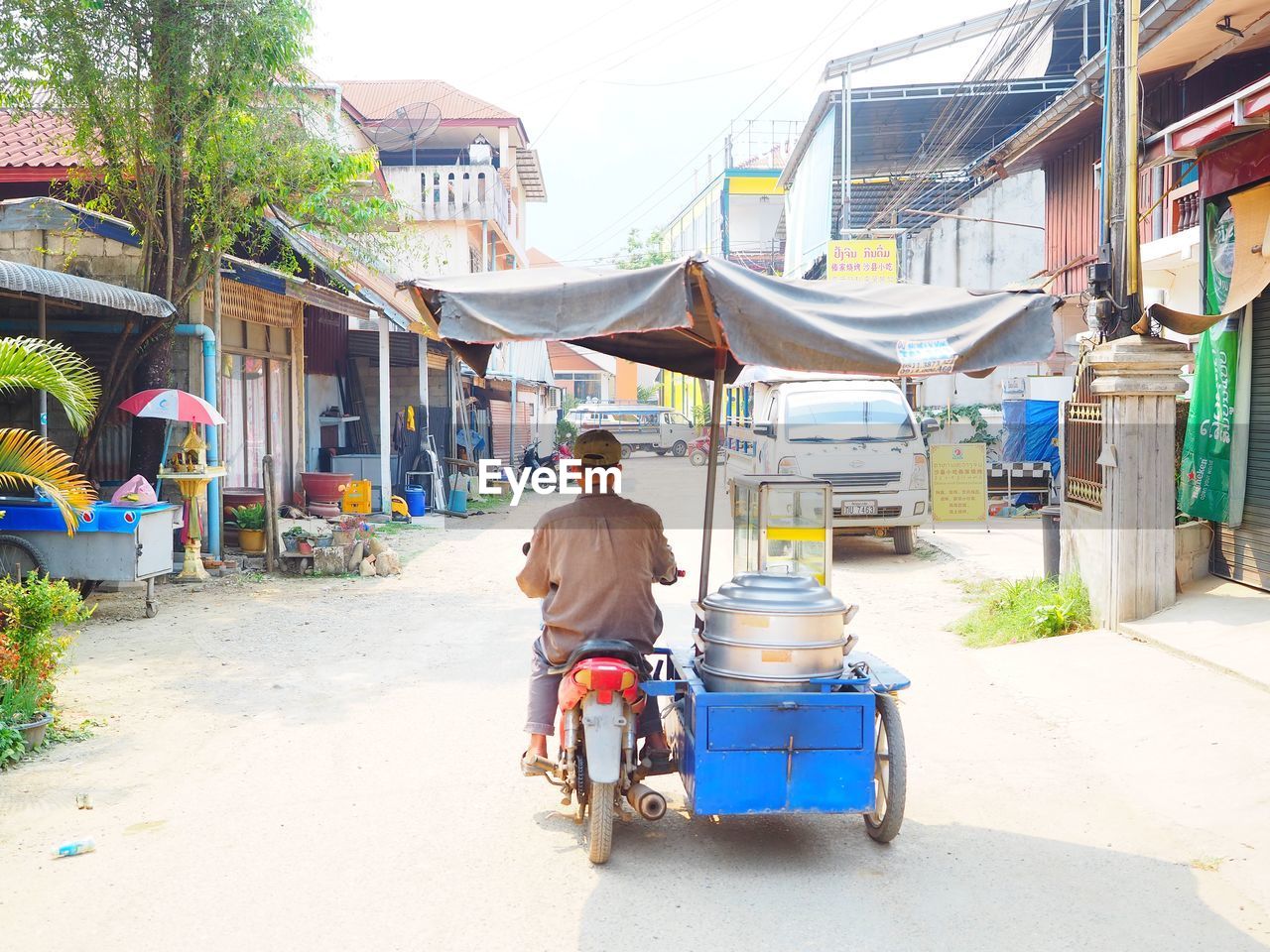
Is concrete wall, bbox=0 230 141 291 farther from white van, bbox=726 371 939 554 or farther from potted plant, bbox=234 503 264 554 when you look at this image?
white van, bbox=726 371 939 554

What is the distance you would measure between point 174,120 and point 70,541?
4302mm

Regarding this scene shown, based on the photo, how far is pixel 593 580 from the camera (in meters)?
4.68

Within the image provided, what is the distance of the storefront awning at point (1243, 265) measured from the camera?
799 centimetres

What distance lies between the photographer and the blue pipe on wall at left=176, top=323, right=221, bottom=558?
39.4ft

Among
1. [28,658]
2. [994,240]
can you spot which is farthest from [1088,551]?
[994,240]

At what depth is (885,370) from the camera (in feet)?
13.9

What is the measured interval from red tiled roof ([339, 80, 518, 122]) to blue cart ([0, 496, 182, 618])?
23343 millimetres

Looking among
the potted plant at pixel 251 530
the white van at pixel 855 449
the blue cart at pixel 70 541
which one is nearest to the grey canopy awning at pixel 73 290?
the blue cart at pixel 70 541

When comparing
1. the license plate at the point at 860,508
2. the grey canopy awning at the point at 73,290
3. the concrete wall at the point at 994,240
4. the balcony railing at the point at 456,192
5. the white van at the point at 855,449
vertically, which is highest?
the balcony railing at the point at 456,192

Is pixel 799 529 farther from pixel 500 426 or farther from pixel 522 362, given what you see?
pixel 500 426

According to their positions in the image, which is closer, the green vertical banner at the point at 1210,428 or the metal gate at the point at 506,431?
the green vertical banner at the point at 1210,428

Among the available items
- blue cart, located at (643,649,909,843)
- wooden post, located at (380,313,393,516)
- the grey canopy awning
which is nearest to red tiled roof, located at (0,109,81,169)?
the grey canopy awning

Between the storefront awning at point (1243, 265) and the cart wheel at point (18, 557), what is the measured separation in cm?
876

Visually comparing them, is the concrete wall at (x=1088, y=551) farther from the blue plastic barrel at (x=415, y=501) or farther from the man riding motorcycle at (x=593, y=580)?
the blue plastic barrel at (x=415, y=501)
